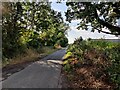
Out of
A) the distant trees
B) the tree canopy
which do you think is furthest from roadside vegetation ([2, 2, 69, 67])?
the tree canopy

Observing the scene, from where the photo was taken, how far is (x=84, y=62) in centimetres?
1525

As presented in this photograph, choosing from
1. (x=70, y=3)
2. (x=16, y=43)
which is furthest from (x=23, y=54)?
(x=70, y=3)

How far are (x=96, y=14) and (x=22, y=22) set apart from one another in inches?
464

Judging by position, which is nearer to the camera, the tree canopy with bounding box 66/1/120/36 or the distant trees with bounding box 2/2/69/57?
the tree canopy with bounding box 66/1/120/36

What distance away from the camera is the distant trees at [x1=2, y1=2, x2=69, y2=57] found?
21.3 m

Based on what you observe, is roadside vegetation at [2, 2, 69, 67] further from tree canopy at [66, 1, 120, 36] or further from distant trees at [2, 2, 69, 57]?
tree canopy at [66, 1, 120, 36]

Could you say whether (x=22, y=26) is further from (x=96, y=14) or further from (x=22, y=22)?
(x=96, y=14)

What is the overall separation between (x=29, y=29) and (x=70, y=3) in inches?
523

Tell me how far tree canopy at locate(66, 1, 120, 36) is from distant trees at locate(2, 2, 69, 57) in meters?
5.72

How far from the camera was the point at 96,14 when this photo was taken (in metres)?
16.6

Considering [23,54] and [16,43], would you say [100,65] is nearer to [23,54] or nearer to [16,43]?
[16,43]

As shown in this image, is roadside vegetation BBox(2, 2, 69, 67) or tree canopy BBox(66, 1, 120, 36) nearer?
tree canopy BBox(66, 1, 120, 36)

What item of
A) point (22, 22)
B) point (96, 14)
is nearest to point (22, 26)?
point (22, 22)

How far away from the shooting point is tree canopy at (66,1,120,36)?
1597cm
